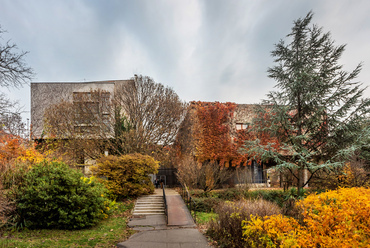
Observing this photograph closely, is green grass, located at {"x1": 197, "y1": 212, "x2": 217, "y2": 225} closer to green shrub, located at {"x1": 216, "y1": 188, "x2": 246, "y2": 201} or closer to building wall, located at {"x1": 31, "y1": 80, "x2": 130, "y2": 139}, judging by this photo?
green shrub, located at {"x1": 216, "y1": 188, "x2": 246, "y2": 201}

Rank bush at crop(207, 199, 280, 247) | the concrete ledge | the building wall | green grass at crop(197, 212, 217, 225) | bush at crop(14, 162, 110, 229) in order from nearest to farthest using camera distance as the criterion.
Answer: bush at crop(207, 199, 280, 247) → bush at crop(14, 162, 110, 229) → the concrete ledge → green grass at crop(197, 212, 217, 225) → the building wall

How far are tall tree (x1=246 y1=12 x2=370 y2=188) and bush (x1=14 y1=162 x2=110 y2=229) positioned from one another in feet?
30.2

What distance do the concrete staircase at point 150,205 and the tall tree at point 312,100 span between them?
21.0 ft

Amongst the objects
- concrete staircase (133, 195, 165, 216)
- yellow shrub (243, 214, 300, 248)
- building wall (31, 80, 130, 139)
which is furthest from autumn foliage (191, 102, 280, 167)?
yellow shrub (243, 214, 300, 248)

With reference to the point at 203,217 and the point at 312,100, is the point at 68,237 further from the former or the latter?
the point at 312,100

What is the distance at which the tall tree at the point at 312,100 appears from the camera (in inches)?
468

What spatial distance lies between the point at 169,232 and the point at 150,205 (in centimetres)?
425

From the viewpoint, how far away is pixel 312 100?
12648mm

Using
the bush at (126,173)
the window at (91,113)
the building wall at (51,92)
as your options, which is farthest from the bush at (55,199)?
the building wall at (51,92)

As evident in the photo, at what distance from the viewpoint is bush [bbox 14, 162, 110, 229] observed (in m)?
7.21

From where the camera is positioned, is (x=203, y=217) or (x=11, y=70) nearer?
(x=11, y=70)

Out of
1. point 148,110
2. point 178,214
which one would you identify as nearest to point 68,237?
point 178,214

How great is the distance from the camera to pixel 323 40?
12.5m

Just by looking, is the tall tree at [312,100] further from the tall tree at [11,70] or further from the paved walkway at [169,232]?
the tall tree at [11,70]
